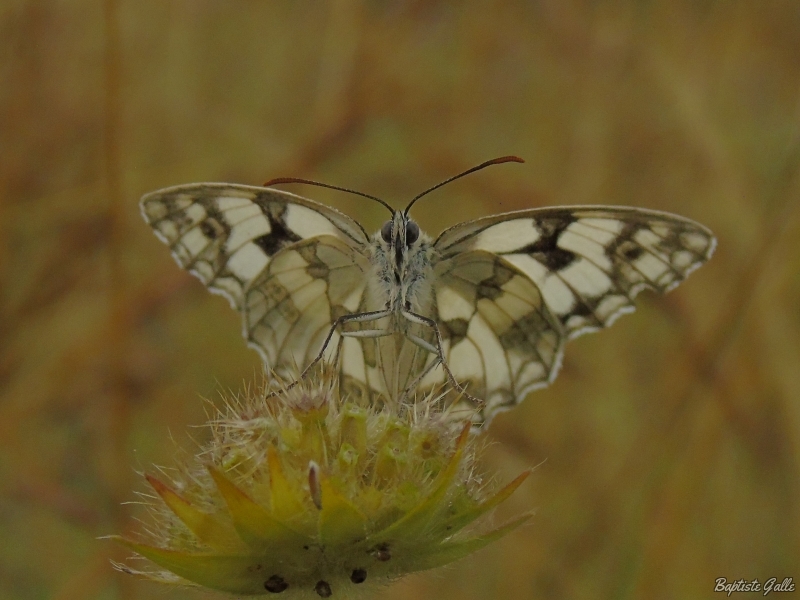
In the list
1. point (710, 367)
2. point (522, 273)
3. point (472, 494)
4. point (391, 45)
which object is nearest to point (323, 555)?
point (472, 494)

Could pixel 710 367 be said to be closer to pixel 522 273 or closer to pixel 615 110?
pixel 522 273

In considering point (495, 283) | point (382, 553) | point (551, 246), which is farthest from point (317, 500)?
point (551, 246)

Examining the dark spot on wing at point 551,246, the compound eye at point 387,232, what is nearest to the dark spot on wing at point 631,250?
the dark spot on wing at point 551,246

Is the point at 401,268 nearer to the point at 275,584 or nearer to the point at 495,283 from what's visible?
the point at 495,283

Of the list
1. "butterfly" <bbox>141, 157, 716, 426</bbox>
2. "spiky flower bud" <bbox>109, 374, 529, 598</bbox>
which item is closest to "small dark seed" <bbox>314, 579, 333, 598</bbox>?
"spiky flower bud" <bbox>109, 374, 529, 598</bbox>

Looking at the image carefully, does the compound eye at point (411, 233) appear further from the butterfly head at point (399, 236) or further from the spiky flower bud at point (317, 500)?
the spiky flower bud at point (317, 500)

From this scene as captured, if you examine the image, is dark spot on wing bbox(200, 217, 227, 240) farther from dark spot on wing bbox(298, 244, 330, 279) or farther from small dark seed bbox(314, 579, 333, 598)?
small dark seed bbox(314, 579, 333, 598)
